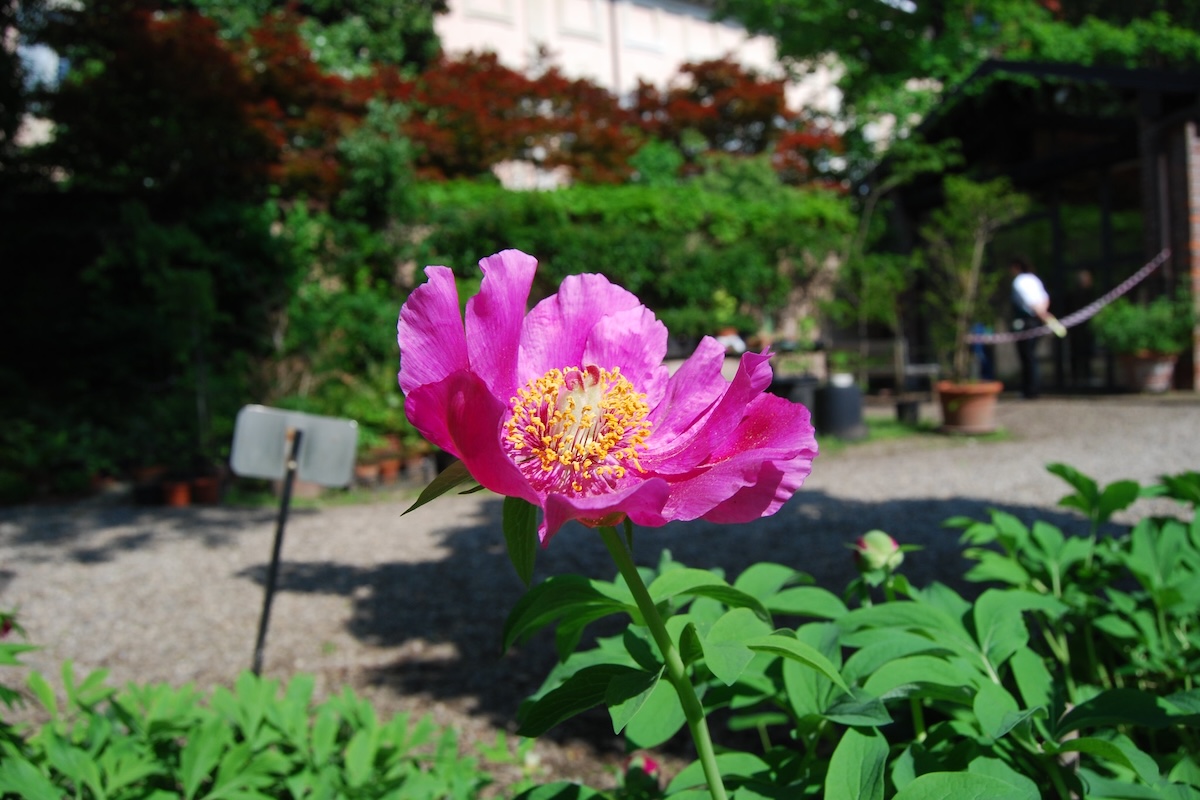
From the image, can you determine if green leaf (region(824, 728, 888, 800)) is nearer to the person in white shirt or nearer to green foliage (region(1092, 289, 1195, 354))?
the person in white shirt

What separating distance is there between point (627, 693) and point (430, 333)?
1.05ft

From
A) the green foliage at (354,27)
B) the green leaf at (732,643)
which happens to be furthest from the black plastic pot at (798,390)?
the green foliage at (354,27)

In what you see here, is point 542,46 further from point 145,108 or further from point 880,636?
point 880,636

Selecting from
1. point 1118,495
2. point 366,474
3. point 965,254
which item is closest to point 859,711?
point 1118,495

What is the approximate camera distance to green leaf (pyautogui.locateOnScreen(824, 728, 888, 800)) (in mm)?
699

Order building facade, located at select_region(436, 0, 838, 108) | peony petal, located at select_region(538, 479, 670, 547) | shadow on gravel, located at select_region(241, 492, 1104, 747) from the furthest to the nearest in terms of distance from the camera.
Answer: building facade, located at select_region(436, 0, 838, 108) → shadow on gravel, located at select_region(241, 492, 1104, 747) → peony petal, located at select_region(538, 479, 670, 547)

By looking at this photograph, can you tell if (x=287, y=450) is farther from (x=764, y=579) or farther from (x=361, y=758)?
(x=764, y=579)

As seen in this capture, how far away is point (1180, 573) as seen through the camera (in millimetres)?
1258

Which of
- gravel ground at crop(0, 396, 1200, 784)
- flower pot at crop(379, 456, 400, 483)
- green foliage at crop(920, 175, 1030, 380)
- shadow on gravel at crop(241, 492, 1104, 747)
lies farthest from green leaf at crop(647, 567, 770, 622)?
green foliage at crop(920, 175, 1030, 380)

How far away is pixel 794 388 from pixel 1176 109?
636 centimetres

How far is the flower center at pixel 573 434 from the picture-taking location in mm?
727

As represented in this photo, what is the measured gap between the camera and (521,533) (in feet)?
2.09

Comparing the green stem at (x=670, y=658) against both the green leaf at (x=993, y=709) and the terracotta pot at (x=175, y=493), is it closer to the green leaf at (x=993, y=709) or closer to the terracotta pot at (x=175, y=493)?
the green leaf at (x=993, y=709)

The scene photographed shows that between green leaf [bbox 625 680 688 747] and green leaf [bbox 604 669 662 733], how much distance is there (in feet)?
0.56
